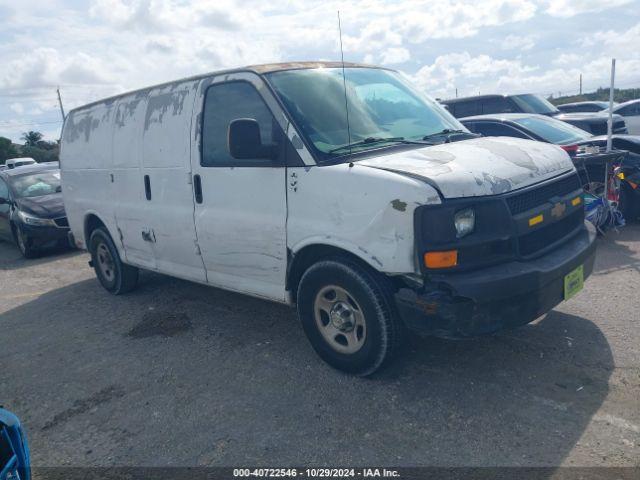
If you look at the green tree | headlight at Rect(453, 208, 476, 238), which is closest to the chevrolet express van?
headlight at Rect(453, 208, 476, 238)

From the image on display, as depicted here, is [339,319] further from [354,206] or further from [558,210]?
[558,210]

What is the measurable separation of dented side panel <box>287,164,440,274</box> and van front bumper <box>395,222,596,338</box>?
7.8 inches

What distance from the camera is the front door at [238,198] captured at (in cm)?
387

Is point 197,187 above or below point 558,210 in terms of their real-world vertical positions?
above

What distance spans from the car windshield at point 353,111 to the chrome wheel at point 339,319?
93 cm

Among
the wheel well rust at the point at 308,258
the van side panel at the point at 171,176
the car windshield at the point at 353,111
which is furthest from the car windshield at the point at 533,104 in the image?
the wheel well rust at the point at 308,258

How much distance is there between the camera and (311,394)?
360cm

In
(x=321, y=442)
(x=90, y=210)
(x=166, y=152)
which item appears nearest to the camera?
(x=321, y=442)

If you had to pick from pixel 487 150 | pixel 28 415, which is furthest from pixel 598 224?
pixel 28 415

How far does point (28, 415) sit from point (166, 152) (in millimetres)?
2357

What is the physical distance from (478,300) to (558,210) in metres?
1.06

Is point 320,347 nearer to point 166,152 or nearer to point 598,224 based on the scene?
point 166,152

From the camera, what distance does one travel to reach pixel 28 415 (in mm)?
3768

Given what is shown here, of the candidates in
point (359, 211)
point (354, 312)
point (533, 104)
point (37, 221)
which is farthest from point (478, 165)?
point (533, 104)
